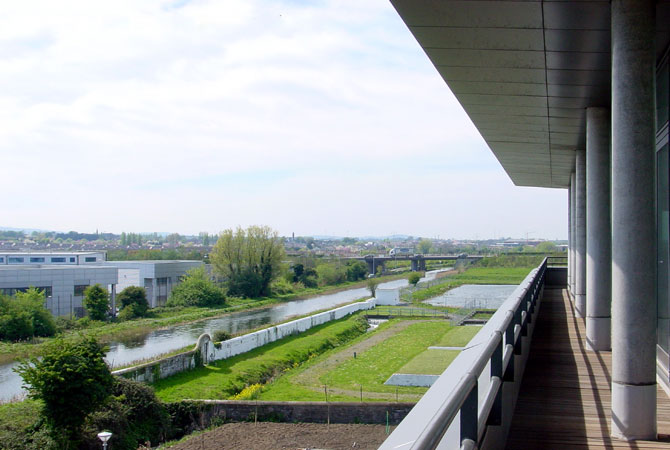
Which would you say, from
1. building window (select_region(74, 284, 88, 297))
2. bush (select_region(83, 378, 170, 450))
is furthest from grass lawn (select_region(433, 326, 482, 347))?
building window (select_region(74, 284, 88, 297))

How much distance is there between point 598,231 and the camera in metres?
9.18

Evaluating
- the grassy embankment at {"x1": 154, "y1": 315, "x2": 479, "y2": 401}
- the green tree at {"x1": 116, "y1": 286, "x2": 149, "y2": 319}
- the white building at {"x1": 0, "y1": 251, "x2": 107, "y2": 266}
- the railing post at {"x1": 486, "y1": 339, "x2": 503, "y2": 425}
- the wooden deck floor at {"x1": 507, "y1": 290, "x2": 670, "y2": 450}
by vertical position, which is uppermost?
the railing post at {"x1": 486, "y1": 339, "x2": 503, "y2": 425}

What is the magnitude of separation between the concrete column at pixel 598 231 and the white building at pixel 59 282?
4470 cm

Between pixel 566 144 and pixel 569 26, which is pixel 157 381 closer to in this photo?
pixel 566 144

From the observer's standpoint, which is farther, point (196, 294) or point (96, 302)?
point (196, 294)

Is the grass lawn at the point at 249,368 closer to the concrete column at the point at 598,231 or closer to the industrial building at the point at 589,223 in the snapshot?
the concrete column at the point at 598,231

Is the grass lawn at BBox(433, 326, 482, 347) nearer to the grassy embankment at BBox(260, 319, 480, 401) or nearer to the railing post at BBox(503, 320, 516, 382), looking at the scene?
the grassy embankment at BBox(260, 319, 480, 401)

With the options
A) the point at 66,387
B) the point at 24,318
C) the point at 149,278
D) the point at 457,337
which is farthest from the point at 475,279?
the point at 66,387

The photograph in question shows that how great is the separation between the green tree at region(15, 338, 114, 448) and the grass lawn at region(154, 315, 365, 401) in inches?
179

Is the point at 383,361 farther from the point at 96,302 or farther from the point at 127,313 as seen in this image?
the point at 96,302

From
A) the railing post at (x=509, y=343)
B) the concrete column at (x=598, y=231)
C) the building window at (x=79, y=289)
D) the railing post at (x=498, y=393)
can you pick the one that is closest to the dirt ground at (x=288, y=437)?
the concrete column at (x=598, y=231)

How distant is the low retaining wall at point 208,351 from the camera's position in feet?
80.5

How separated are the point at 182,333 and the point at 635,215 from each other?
40.7 metres

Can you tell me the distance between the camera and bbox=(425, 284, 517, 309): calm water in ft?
151
